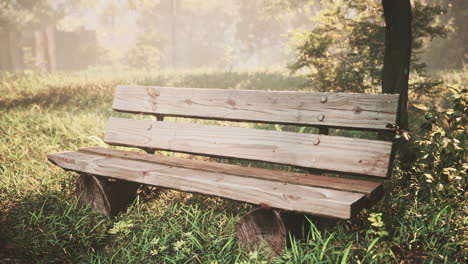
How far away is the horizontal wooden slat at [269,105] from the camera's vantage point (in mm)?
2197

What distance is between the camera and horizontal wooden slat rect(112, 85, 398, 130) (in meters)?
2.20

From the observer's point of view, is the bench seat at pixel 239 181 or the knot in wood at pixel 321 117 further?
the knot in wood at pixel 321 117

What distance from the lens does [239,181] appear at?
2.07m

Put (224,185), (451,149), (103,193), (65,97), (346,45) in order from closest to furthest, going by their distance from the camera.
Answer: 1. (224,185)
2. (451,149)
3. (103,193)
4. (346,45)
5. (65,97)

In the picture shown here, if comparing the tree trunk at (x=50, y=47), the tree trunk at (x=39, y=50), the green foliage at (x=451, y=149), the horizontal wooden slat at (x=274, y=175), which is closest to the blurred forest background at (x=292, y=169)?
the green foliage at (x=451, y=149)

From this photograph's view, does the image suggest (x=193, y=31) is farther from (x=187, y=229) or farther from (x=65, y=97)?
(x=187, y=229)

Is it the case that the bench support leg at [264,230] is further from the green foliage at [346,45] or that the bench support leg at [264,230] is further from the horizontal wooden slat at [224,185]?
the green foliage at [346,45]

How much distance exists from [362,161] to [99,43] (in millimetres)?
35579

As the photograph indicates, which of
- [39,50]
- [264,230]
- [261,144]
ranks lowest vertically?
[264,230]

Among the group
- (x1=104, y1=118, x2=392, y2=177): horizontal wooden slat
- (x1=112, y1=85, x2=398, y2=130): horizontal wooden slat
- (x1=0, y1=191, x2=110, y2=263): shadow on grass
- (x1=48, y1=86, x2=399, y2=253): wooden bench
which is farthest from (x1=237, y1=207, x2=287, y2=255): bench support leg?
(x1=0, y1=191, x2=110, y2=263): shadow on grass

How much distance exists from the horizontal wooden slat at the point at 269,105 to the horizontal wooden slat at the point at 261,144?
12 cm

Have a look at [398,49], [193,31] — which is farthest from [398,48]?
[193,31]

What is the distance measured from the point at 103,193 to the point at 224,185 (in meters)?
1.15

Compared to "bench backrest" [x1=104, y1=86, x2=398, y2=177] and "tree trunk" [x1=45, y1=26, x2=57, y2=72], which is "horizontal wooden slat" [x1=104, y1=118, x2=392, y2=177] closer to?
"bench backrest" [x1=104, y1=86, x2=398, y2=177]
